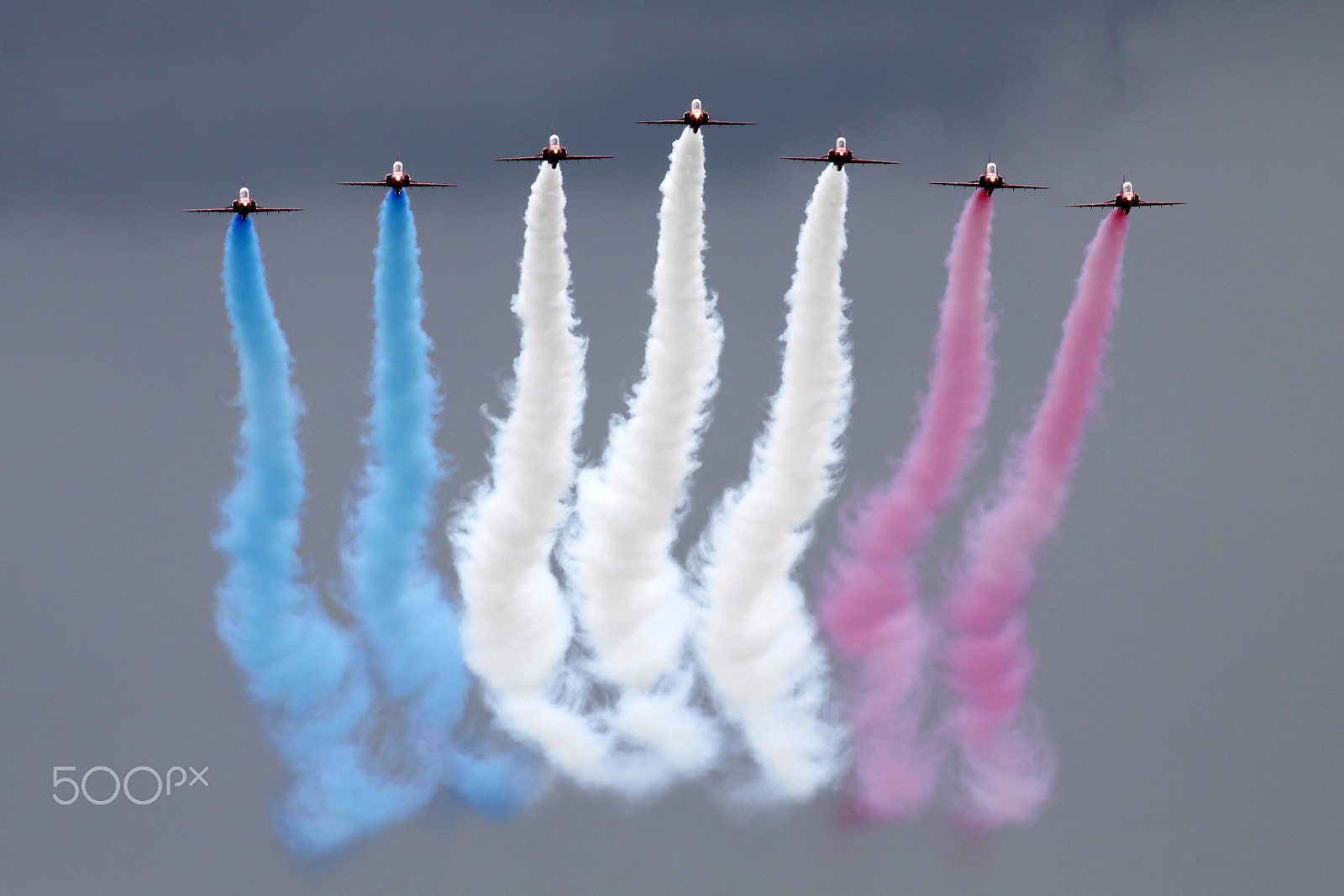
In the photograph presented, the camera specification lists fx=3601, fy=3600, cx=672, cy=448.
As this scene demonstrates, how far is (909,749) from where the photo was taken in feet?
363

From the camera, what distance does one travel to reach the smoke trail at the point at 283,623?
10656 centimetres

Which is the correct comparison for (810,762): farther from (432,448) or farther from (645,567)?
(432,448)

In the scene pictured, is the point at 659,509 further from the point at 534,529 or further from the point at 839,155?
the point at 839,155

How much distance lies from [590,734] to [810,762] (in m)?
6.82

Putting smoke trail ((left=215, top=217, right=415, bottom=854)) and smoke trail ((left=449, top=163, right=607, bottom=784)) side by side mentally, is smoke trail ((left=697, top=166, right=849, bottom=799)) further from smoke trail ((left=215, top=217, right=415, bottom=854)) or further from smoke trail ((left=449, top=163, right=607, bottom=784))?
smoke trail ((left=215, top=217, right=415, bottom=854))

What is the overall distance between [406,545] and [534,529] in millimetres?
4053

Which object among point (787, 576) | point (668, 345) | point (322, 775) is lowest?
point (322, 775)

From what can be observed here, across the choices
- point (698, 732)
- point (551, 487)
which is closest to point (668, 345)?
point (551, 487)

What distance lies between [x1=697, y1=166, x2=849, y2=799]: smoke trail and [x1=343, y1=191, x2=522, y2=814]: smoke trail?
8.19 m

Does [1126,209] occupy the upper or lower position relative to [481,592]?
upper

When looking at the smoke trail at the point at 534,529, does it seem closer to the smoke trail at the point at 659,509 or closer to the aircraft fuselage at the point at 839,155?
the smoke trail at the point at 659,509

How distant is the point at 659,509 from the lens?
107m

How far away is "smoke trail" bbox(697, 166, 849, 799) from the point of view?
105m

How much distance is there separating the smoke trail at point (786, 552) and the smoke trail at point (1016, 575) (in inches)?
177
